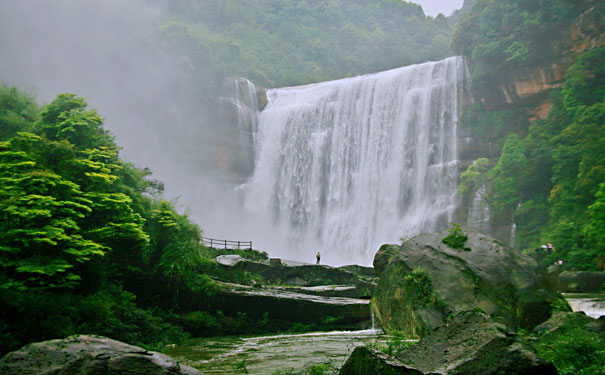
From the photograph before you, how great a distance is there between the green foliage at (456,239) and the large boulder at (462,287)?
0.09 metres

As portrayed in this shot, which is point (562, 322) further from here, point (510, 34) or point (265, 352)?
point (510, 34)

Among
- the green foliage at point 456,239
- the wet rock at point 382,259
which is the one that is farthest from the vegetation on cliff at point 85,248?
the green foliage at point 456,239

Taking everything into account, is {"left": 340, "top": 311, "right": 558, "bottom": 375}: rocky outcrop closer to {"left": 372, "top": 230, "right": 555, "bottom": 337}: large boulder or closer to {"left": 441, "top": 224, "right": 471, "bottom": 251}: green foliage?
{"left": 372, "top": 230, "right": 555, "bottom": 337}: large boulder

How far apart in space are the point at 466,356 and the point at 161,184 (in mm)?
19592

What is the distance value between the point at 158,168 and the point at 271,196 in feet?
51.0

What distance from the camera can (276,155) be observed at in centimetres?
5119

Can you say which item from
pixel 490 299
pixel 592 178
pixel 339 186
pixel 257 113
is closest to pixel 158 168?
pixel 257 113

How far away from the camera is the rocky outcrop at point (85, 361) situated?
16.5ft

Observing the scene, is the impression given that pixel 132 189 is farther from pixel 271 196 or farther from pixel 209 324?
pixel 271 196

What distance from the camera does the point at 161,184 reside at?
21.9 m

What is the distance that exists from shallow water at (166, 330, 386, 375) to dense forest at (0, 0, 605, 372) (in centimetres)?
147

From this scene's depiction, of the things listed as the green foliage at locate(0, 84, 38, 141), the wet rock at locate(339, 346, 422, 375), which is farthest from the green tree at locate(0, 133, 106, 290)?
the wet rock at locate(339, 346, 422, 375)

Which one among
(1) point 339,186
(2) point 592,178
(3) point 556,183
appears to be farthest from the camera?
(1) point 339,186

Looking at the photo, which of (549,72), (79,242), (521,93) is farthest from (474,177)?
(79,242)
